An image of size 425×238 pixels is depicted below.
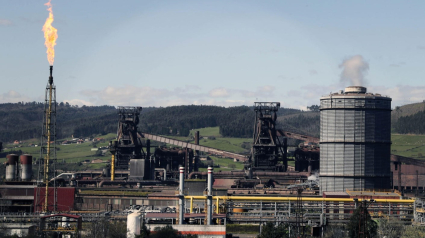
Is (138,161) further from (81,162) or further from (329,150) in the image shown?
(81,162)

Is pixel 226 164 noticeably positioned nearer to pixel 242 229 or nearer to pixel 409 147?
pixel 409 147

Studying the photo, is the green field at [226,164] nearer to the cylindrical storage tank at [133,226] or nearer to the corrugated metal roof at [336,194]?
the corrugated metal roof at [336,194]

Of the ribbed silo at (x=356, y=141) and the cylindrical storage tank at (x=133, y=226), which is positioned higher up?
the ribbed silo at (x=356, y=141)

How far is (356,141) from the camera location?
8375cm

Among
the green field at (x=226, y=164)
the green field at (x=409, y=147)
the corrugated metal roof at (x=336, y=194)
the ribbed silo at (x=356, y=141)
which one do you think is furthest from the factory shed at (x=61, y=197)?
the green field at (x=409, y=147)

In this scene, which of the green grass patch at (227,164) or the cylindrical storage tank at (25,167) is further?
the green grass patch at (227,164)

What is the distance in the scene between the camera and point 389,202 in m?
69.8

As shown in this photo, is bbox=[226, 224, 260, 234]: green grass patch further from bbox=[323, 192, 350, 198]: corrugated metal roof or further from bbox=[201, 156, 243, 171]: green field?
bbox=[201, 156, 243, 171]: green field

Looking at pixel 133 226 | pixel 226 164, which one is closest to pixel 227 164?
pixel 226 164

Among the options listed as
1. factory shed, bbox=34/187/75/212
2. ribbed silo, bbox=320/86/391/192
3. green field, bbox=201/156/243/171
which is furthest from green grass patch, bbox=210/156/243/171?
factory shed, bbox=34/187/75/212

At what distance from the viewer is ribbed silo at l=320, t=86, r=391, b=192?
8394 centimetres

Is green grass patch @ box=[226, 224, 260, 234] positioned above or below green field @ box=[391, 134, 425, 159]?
below

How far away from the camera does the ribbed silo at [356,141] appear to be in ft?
275

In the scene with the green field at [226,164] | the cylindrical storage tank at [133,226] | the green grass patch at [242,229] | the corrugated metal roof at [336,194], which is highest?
the green field at [226,164]
